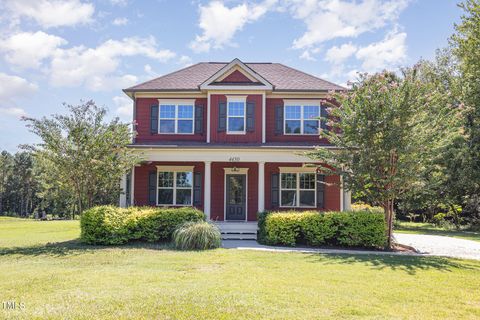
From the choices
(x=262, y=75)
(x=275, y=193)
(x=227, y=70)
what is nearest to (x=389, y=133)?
(x=275, y=193)

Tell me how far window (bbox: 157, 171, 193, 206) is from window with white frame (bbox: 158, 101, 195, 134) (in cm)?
211

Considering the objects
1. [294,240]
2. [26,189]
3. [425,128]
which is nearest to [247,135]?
[294,240]

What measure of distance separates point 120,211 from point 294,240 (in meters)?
6.41

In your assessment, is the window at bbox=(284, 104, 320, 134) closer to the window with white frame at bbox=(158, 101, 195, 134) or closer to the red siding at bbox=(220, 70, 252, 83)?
the red siding at bbox=(220, 70, 252, 83)

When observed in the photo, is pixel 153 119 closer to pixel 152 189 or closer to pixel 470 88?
pixel 152 189

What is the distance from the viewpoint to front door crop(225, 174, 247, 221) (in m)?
18.2

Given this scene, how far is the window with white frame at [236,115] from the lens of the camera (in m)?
18.0

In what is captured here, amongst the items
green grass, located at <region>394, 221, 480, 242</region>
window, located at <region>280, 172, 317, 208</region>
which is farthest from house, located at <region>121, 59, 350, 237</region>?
green grass, located at <region>394, 221, 480, 242</region>

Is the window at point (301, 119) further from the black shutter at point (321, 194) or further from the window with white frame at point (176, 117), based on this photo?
the window with white frame at point (176, 117)

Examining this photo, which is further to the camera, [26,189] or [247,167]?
[26,189]

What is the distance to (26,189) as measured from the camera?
5591 centimetres

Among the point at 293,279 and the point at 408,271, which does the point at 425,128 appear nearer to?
the point at 408,271

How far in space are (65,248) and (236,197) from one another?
8.08m

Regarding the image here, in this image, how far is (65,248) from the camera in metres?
12.7
